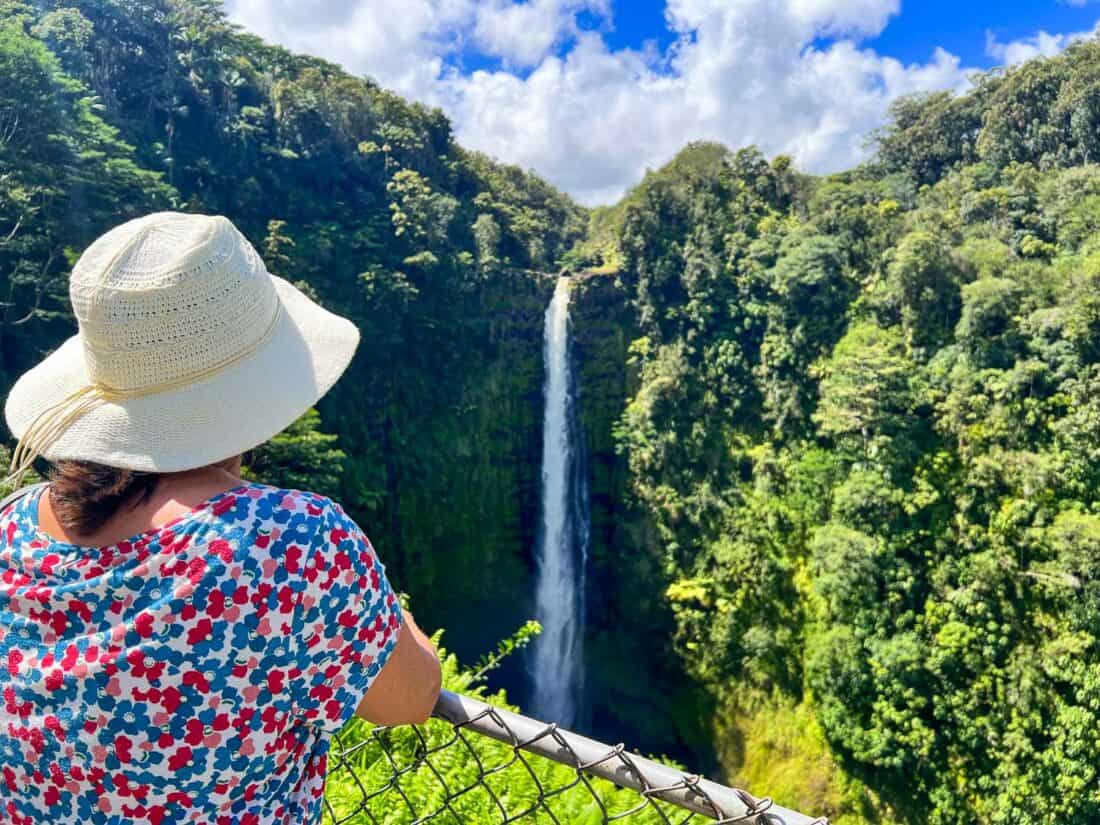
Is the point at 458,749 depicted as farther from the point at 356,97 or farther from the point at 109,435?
the point at 356,97

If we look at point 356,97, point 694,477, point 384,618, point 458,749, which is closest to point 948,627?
point 694,477

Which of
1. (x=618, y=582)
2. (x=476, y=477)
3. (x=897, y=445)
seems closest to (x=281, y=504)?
(x=897, y=445)

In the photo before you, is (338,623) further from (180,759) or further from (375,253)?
(375,253)

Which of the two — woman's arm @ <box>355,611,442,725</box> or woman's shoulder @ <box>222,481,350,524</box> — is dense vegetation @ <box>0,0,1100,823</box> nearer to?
woman's arm @ <box>355,611,442,725</box>

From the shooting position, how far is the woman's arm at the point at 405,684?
3.62 ft

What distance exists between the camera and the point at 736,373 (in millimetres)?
16469

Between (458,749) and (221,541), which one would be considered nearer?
(221,541)

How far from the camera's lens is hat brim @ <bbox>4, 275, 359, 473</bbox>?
3.30 ft

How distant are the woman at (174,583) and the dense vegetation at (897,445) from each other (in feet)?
42.3

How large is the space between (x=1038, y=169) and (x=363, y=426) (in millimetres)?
17803

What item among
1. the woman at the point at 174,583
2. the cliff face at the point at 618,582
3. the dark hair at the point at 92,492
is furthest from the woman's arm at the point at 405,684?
the cliff face at the point at 618,582

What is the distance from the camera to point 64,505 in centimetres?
99

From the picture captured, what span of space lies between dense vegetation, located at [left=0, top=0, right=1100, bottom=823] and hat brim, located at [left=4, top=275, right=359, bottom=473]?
10.8 meters

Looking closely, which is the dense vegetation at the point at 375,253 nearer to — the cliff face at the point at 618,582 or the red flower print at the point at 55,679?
the cliff face at the point at 618,582
